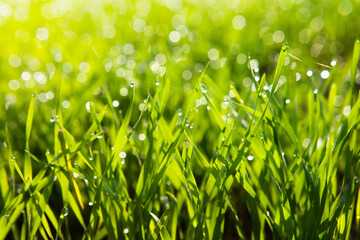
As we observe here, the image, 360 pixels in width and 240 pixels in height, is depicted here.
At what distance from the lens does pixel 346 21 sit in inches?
93.9

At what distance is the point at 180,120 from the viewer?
80cm

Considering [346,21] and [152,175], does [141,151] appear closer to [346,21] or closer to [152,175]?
[152,175]

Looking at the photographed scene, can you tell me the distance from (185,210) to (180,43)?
1254 millimetres

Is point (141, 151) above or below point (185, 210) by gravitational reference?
above

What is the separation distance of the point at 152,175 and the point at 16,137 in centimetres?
64

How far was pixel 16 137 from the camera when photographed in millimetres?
1277

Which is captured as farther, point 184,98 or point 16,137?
point 184,98

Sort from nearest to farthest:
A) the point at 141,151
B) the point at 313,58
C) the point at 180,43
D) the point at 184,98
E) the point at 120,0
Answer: the point at 141,151, the point at 184,98, the point at 313,58, the point at 180,43, the point at 120,0

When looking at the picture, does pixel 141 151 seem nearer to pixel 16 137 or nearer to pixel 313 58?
pixel 16 137

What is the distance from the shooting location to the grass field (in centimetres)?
79

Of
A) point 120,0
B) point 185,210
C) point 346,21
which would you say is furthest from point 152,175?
Answer: point 120,0

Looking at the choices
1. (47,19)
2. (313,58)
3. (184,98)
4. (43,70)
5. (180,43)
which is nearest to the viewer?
(184,98)

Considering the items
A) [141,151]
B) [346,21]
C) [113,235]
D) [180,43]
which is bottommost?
[113,235]

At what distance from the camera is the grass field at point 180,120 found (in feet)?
2.58
